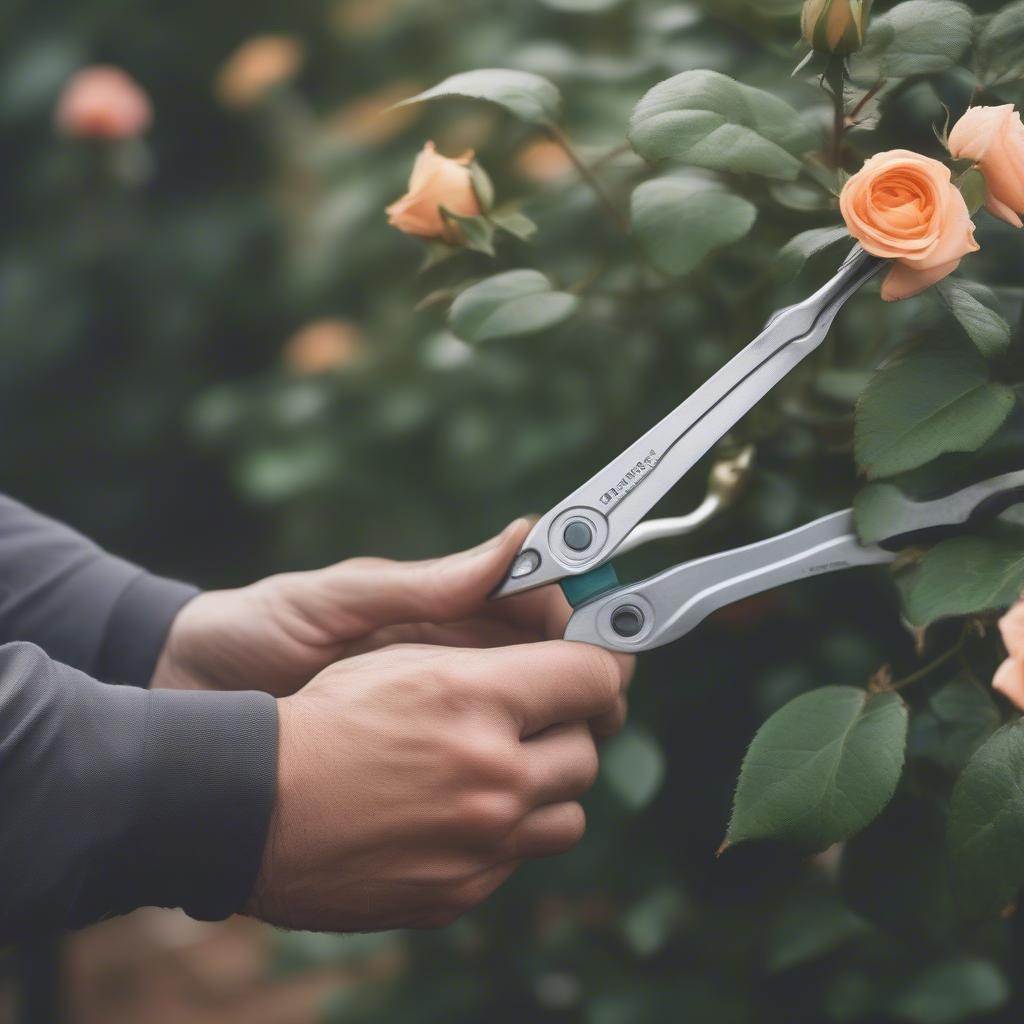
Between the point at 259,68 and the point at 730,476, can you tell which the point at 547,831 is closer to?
the point at 730,476

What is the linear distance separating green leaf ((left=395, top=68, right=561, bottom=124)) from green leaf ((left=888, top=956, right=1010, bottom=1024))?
0.77 metres

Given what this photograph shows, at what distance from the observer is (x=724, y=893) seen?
1.17m

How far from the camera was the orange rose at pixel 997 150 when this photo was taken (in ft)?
2.49

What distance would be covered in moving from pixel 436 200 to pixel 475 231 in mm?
39

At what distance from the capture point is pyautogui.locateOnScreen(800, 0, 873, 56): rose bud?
79cm

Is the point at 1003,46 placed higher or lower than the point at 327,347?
higher

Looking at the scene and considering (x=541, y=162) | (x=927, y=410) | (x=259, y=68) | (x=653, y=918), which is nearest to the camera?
(x=927, y=410)

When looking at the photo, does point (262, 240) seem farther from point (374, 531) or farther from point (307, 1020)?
point (307, 1020)

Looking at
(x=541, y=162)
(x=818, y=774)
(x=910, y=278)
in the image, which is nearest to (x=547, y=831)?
(x=818, y=774)

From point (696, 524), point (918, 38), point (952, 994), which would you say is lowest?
point (952, 994)

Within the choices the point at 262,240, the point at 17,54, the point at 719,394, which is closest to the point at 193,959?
the point at 262,240

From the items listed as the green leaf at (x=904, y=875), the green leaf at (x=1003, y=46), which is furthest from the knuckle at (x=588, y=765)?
the green leaf at (x=1003, y=46)

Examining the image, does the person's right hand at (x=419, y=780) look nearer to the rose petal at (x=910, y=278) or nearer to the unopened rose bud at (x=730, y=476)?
the unopened rose bud at (x=730, y=476)

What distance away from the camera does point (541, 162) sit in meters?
1.29
